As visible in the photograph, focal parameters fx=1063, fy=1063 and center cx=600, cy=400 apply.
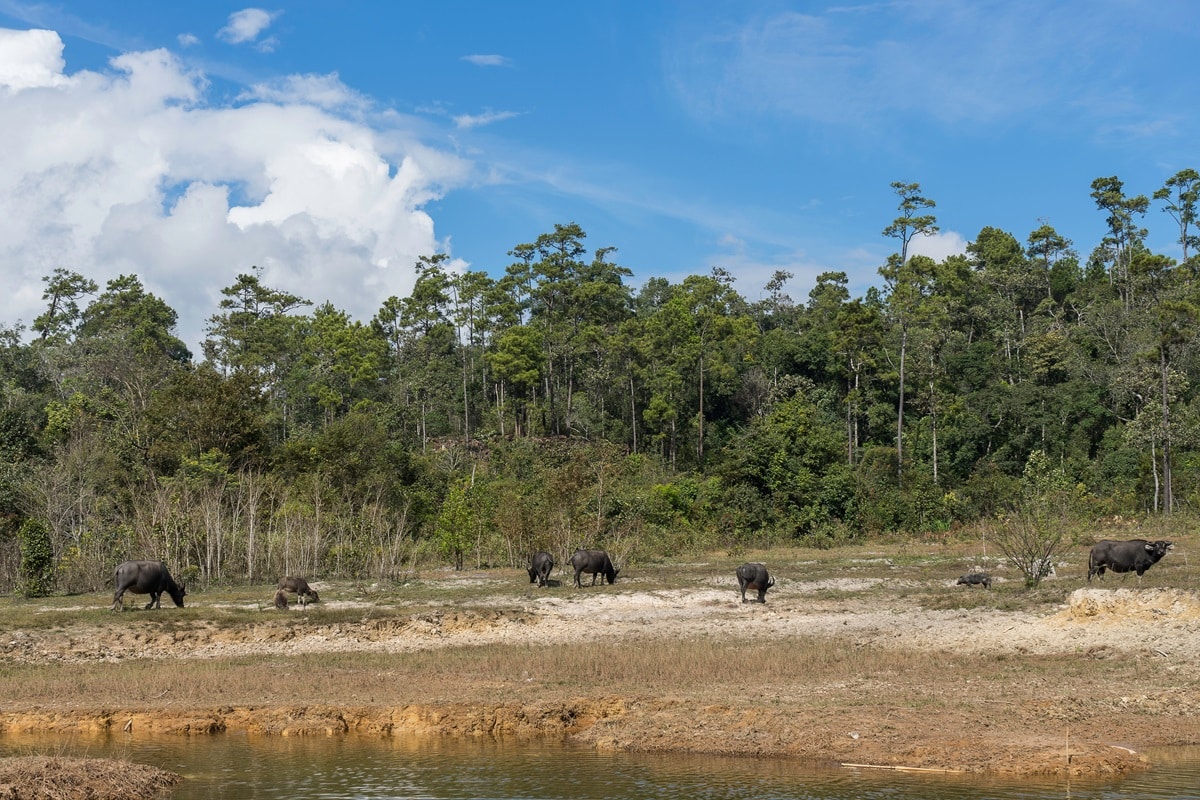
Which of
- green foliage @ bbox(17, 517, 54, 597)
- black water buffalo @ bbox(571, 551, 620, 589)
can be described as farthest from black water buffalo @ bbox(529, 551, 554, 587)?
green foliage @ bbox(17, 517, 54, 597)

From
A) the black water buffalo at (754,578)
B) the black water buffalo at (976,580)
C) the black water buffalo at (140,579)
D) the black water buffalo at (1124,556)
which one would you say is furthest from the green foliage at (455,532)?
the black water buffalo at (1124,556)

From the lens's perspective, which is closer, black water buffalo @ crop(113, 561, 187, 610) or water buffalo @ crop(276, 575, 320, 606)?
black water buffalo @ crop(113, 561, 187, 610)

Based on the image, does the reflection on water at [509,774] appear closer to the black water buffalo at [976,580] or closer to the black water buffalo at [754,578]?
the black water buffalo at [754,578]

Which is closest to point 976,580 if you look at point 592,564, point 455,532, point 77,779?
point 592,564

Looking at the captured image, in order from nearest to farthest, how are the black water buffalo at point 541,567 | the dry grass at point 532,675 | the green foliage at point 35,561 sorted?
the dry grass at point 532,675 < the green foliage at point 35,561 < the black water buffalo at point 541,567

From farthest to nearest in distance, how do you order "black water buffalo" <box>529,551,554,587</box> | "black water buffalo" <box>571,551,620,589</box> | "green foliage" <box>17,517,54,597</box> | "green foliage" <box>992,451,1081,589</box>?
"black water buffalo" <box>529,551,554,587</box>, "black water buffalo" <box>571,551,620,589</box>, "green foliage" <box>17,517,54,597</box>, "green foliage" <box>992,451,1081,589</box>

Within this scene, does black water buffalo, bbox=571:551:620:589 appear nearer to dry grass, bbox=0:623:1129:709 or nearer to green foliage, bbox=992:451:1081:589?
dry grass, bbox=0:623:1129:709

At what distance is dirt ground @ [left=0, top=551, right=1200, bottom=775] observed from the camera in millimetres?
14359

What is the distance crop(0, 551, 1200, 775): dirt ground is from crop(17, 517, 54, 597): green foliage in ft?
23.4

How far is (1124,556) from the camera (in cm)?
2833

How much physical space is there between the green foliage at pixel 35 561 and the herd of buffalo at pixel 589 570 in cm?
406

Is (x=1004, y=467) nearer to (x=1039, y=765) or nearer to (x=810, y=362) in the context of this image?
(x=810, y=362)

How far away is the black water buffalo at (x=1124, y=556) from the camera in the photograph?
28266 mm

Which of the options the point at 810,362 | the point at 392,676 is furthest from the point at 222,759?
the point at 810,362
